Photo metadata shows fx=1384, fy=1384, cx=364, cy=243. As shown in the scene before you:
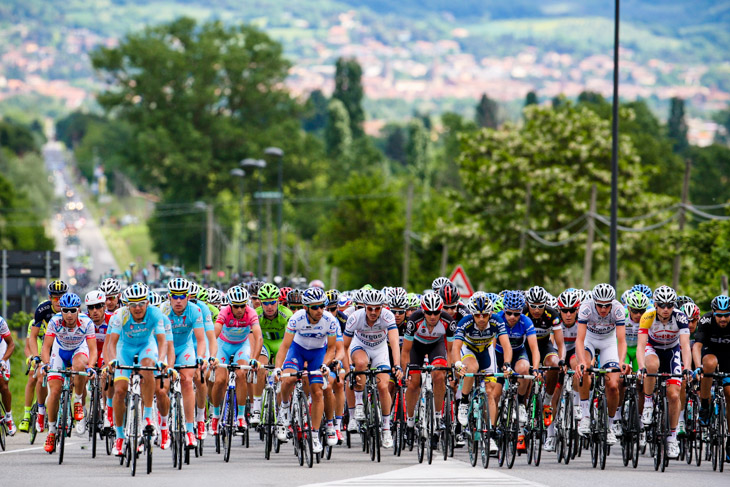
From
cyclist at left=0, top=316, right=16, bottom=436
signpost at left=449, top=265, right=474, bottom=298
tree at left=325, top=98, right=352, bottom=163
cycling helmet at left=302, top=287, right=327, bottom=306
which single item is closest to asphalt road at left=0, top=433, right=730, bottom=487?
cyclist at left=0, top=316, right=16, bottom=436

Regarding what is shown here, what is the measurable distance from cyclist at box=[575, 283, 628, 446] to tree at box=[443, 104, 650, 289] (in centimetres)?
3571

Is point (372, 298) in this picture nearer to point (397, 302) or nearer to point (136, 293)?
point (397, 302)

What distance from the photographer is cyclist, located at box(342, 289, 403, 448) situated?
1566 centimetres

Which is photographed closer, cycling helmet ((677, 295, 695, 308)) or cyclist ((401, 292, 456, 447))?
cyclist ((401, 292, 456, 447))

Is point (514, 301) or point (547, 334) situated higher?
point (514, 301)

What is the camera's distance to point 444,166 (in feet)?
481

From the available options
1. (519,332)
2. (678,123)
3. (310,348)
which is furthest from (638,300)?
(678,123)

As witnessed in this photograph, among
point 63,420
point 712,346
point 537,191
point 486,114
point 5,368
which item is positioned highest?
point 486,114

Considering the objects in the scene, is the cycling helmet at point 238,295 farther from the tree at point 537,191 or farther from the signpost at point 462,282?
the tree at point 537,191

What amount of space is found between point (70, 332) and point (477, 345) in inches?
188

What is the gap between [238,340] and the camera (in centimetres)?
1739

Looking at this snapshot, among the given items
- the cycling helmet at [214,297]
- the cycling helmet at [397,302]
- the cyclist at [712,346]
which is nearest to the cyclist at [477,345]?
the cycling helmet at [397,302]

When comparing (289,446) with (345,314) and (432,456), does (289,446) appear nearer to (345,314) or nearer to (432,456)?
(345,314)

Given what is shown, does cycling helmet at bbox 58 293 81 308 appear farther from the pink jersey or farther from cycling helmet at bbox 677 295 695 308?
cycling helmet at bbox 677 295 695 308
